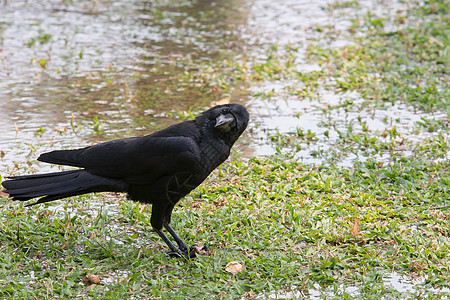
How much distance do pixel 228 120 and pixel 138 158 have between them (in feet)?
2.19

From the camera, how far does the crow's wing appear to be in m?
3.89

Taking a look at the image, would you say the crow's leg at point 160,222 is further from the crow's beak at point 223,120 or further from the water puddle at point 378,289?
the water puddle at point 378,289

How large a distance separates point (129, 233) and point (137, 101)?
10.3 feet

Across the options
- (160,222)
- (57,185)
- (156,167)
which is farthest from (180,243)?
(57,185)

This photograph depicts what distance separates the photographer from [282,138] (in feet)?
20.5

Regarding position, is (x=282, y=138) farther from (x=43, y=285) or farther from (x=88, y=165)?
(x=43, y=285)

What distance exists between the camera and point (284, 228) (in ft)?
14.6

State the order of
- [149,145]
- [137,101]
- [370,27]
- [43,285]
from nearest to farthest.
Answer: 1. [43,285]
2. [149,145]
3. [137,101]
4. [370,27]

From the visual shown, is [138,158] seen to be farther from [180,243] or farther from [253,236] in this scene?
[253,236]

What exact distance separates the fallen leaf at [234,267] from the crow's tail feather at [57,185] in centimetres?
88

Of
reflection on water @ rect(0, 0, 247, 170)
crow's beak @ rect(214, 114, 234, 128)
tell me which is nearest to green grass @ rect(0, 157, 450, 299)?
crow's beak @ rect(214, 114, 234, 128)

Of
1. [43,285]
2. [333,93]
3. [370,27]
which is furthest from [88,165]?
[370,27]

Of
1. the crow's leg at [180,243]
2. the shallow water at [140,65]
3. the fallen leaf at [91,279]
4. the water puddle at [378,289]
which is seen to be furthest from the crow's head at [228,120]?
the shallow water at [140,65]

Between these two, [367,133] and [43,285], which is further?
[367,133]
